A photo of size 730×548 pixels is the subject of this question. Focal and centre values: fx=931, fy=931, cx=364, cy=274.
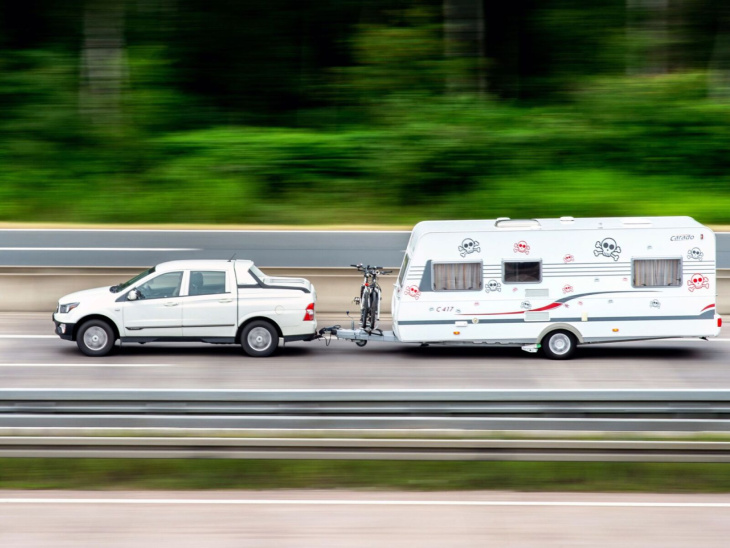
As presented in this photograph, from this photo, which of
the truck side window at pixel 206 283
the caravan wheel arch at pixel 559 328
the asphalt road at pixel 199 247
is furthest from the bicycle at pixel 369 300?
the asphalt road at pixel 199 247

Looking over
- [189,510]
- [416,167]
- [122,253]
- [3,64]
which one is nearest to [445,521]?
[189,510]

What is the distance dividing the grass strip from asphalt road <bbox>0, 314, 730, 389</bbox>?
385 cm

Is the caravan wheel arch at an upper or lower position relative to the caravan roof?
lower

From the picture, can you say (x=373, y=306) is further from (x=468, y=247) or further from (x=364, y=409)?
(x=364, y=409)

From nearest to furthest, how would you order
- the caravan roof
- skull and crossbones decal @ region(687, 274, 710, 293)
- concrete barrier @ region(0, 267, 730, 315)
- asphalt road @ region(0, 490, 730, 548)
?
asphalt road @ region(0, 490, 730, 548), skull and crossbones decal @ region(687, 274, 710, 293), the caravan roof, concrete barrier @ region(0, 267, 730, 315)

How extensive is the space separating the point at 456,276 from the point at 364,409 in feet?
17.8

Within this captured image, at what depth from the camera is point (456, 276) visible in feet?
48.7

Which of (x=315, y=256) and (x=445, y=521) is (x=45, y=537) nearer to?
(x=445, y=521)

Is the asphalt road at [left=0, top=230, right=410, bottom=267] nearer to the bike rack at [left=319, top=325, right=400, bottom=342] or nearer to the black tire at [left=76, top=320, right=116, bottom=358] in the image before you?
the bike rack at [left=319, top=325, right=400, bottom=342]

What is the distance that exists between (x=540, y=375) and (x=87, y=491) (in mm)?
7328

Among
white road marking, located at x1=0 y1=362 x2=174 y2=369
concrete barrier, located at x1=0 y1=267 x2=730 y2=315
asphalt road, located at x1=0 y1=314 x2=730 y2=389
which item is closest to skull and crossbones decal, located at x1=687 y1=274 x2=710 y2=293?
asphalt road, located at x1=0 y1=314 x2=730 y2=389

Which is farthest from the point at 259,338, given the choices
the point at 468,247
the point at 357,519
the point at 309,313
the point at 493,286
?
the point at 357,519

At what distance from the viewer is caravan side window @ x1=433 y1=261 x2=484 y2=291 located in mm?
14812

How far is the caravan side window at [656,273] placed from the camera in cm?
1473
